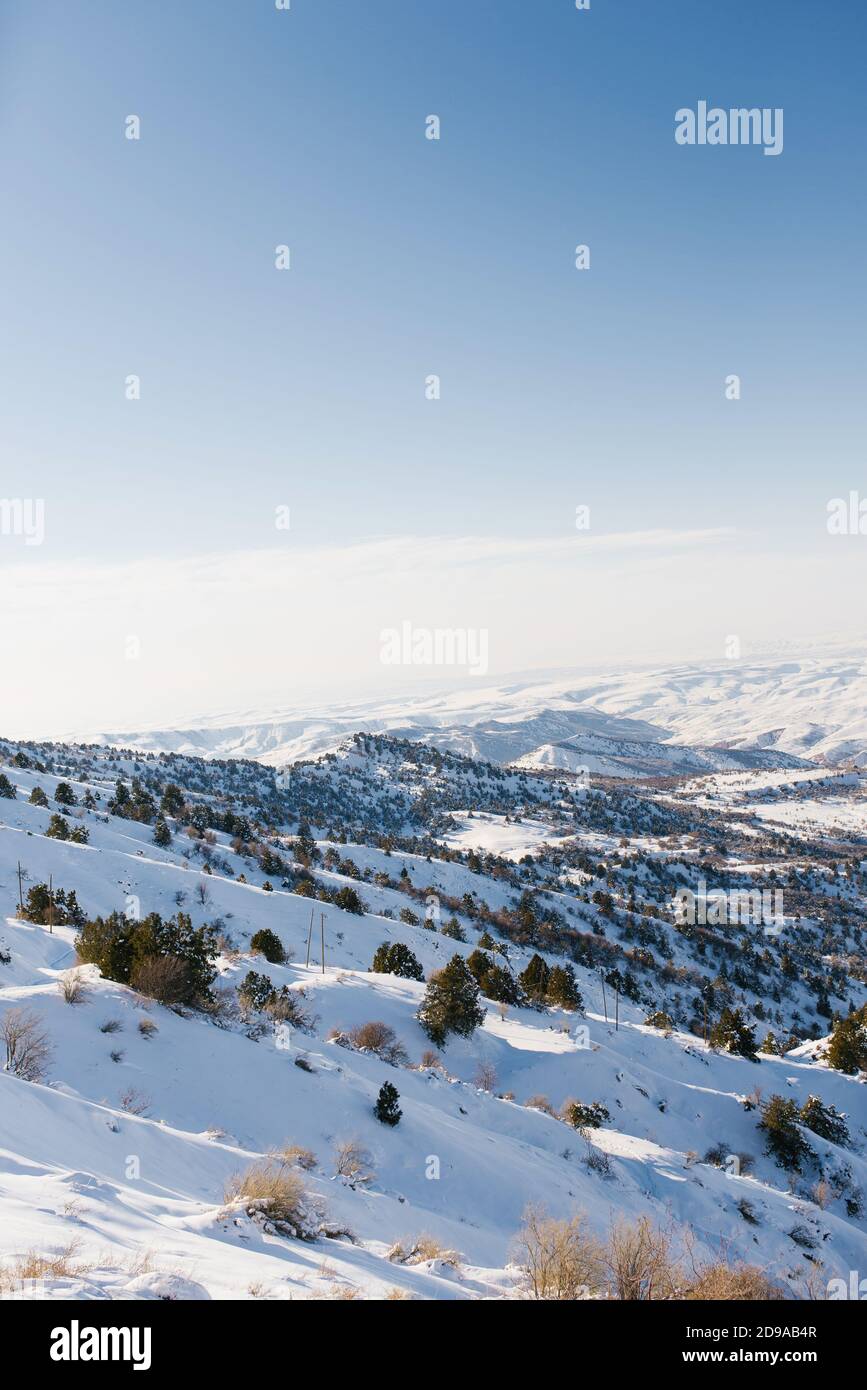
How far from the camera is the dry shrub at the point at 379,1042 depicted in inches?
1423

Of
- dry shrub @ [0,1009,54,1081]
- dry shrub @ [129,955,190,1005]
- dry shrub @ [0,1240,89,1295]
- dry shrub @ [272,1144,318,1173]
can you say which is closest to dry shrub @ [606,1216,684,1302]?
dry shrub @ [0,1240,89,1295]

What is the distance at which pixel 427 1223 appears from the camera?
64.4 ft

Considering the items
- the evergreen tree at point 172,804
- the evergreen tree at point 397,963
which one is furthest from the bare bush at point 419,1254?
the evergreen tree at point 172,804

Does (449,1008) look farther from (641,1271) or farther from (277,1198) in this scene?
(641,1271)

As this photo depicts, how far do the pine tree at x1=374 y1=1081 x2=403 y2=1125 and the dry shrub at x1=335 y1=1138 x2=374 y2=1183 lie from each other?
8.51 ft

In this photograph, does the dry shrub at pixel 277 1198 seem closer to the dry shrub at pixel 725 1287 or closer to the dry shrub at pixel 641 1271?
the dry shrub at pixel 641 1271

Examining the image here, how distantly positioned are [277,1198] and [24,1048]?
36.1 feet

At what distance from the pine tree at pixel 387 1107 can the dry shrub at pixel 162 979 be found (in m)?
9.95

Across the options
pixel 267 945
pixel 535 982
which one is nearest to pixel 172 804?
pixel 267 945

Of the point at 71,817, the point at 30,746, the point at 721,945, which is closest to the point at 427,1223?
the point at 71,817

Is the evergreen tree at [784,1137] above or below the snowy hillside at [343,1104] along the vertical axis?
below
